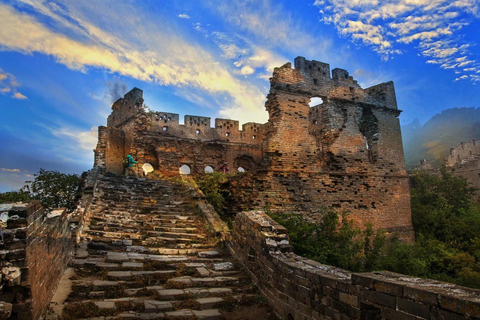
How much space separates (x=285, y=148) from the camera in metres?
12.5

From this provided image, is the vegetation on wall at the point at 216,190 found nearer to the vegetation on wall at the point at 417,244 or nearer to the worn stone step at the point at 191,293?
the vegetation on wall at the point at 417,244

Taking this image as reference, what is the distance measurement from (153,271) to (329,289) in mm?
3307

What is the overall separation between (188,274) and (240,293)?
1.07 metres

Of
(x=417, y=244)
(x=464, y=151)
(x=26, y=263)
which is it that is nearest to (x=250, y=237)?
(x=26, y=263)

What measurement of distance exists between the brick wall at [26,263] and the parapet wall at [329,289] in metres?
3.19

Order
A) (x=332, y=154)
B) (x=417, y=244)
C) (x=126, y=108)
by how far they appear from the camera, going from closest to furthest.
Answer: (x=417, y=244)
(x=332, y=154)
(x=126, y=108)

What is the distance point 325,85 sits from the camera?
13891mm

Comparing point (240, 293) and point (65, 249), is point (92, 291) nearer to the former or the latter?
point (65, 249)

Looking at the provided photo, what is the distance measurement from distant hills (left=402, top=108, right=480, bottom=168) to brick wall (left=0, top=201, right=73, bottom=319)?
172 ft

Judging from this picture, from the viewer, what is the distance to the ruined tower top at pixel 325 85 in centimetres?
1295

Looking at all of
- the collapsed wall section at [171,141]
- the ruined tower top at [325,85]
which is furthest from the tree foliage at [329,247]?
the collapsed wall section at [171,141]

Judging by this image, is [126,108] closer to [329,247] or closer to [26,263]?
[329,247]

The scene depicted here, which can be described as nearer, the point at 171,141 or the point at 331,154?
the point at 331,154

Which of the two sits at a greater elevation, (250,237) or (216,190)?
(216,190)
